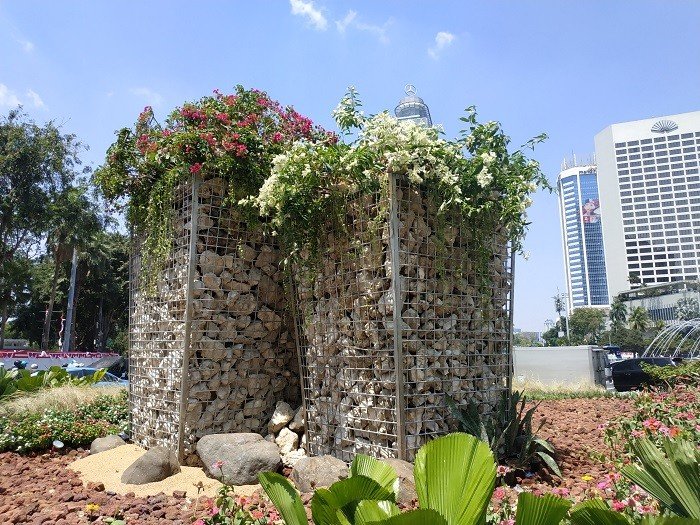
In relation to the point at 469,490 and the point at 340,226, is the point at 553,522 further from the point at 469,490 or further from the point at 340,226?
the point at 340,226

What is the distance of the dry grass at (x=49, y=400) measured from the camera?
19.7 ft

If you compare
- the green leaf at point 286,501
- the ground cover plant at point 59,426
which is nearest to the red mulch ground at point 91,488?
the ground cover plant at point 59,426

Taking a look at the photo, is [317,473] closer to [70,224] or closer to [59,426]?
[59,426]

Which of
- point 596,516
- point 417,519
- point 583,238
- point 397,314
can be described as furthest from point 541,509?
point 583,238

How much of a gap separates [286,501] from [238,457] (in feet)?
7.97

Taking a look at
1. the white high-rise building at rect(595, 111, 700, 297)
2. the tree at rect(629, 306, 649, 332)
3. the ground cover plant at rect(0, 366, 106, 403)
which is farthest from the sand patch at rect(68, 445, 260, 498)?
the white high-rise building at rect(595, 111, 700, 297)

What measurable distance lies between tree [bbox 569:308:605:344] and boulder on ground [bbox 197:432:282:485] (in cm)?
6516

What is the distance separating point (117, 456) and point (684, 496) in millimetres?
4629

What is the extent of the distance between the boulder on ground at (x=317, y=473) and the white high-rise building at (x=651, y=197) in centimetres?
7828

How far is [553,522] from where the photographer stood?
1237 millimetres

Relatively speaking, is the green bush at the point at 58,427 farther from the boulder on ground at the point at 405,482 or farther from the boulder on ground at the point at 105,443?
the boulder on ground at the point at 405,482

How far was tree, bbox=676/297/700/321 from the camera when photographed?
5200cm

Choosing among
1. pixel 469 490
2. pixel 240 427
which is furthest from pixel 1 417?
pixel 469 490

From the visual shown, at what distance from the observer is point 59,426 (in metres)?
5.33
